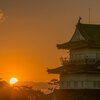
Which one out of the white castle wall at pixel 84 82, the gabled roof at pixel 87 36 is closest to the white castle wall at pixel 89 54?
the gabled roof at pixel 87 36

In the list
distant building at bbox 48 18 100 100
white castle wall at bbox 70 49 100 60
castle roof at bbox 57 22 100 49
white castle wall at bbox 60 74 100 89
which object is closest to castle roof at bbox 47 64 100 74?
distant building at bbox 48 18 100 100

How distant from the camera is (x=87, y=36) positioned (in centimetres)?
5403

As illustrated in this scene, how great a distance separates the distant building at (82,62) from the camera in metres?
52.8

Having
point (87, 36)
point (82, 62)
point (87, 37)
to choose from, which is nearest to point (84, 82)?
point (82, 62)

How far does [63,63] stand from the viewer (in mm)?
56938

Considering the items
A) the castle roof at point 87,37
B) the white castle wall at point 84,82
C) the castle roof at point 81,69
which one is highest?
the castle roof at point 87,37

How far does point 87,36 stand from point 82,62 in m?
3.67

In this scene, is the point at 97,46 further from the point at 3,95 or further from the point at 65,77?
the point at 3,95

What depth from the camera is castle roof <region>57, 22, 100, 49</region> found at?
53.3 metres

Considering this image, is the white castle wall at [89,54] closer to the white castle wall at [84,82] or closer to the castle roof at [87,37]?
the castle roof at [87,37]

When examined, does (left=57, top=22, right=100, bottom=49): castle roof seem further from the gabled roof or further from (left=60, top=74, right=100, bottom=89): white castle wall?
(left=60, top=74, right=100, bottom=89): white castle wall

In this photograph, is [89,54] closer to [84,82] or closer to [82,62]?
[82,62]

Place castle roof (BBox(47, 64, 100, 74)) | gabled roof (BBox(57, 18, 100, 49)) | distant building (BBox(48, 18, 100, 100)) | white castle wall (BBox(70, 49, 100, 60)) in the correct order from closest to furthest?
castle roof (BBox(47, 64, 100, 74)) → distant building (BBox(48, 18, 100, 100)) → gabled roof (BBox(57, 18, 100, 49)) → white castle wall (BBox(70, 49, 100, 60))

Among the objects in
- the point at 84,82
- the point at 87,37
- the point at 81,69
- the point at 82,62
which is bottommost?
the point at 84,82
